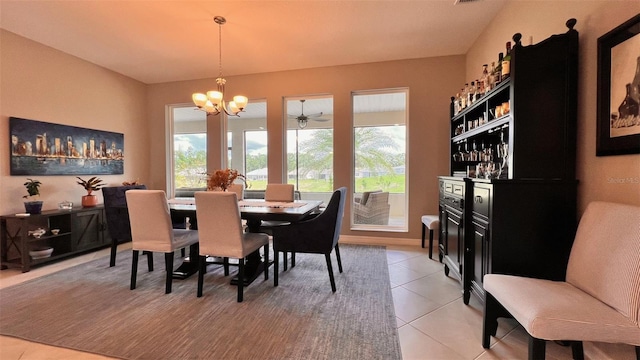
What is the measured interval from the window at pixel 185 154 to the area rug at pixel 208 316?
241 cm

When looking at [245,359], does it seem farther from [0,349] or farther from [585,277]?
[585,277]

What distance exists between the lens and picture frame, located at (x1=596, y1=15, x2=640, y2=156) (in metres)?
1.37

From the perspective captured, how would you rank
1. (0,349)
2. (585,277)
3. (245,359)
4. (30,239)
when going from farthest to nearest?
(30,239) → (0,349) → (245,359) → (585,277)

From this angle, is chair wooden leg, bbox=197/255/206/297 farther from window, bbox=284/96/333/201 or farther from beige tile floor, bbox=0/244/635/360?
window, bbox=284/96/333/201

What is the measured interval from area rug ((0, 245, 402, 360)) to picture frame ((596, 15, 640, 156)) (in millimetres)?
1726

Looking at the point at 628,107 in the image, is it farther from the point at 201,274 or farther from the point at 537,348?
the point at 201,274

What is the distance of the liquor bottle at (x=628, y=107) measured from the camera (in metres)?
1.38

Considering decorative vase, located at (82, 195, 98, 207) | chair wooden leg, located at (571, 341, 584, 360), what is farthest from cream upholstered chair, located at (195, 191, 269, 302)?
decorative vase, located at (82, 195, 98, 207)

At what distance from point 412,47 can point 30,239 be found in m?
5.25

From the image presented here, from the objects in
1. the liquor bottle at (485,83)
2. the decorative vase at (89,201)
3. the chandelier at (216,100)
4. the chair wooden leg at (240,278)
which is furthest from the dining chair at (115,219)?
the liquor bottle at (485,83)

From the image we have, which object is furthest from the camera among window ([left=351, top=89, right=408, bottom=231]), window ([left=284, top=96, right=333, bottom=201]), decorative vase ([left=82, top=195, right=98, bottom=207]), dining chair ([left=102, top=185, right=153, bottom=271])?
window ([left=284, top=96, right=333, bottom=201])

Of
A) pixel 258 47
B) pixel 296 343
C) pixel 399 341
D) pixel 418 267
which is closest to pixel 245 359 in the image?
pixel 296 343

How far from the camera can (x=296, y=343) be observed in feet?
5.74

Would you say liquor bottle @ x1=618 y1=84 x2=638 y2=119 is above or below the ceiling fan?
below
